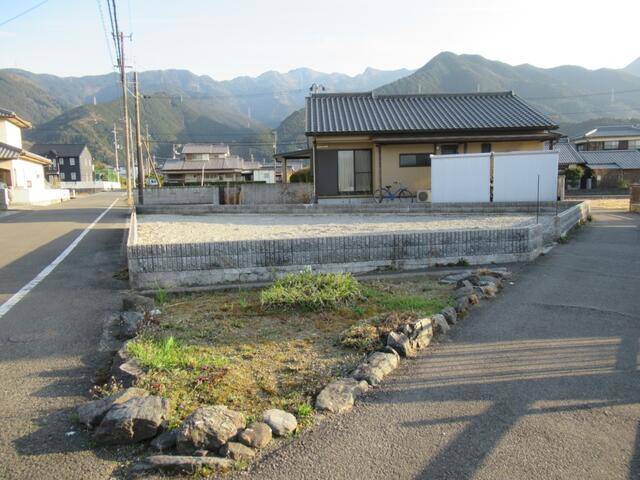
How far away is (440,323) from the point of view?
15.0 feet

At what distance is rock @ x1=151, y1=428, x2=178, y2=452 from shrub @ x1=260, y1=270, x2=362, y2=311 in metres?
2.44

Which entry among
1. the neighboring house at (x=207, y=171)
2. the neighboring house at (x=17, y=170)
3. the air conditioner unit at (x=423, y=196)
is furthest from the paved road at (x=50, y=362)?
the neighboring house at (x=207, y=171)

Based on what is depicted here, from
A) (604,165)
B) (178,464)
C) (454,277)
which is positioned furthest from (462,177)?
(604,165)

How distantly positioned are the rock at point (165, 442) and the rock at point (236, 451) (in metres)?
0.28

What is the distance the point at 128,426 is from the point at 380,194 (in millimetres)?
17985

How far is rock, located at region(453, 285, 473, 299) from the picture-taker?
5500 mm

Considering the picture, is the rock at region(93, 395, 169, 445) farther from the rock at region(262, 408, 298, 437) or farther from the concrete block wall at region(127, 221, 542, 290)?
the concrete block wall at region(127, 221, 542, 290)

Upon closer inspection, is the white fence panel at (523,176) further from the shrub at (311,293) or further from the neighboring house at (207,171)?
the neighboring house at (207,171)

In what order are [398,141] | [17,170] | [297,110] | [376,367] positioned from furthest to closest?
[297,110]
[17,170]
[398,141]
[376,367]

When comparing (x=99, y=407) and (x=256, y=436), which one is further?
(x=99, y=407)

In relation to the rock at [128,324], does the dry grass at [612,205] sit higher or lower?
higher

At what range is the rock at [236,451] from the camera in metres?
2.58

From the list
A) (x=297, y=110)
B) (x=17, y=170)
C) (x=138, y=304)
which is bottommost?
(x=138, y=304)

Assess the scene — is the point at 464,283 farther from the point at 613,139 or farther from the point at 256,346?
the point at 613,139
